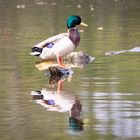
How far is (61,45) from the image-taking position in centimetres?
1057

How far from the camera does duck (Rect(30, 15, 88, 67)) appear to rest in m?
10.6

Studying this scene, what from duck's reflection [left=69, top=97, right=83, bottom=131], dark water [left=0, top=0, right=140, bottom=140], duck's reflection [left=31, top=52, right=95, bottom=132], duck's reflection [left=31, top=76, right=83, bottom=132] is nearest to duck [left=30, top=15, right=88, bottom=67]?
duck's reflection [left=31, top=52, right=95, bottom=132]

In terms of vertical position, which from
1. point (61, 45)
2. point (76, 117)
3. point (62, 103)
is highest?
point (61, 45)

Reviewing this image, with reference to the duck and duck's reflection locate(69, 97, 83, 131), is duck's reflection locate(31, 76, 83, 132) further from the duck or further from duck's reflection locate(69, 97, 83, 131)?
the duck

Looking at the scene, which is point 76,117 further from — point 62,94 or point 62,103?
point 62,94

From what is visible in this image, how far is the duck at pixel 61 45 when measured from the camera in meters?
10.6

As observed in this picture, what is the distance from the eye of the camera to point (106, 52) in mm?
12289

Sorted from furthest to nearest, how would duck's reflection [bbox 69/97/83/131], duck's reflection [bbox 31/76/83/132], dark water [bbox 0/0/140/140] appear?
duck's reflection [bbox 31/76/83/132]
duck's reflection [bbox 69/97/83/131]
dark water [bbox 0/0/140/140]

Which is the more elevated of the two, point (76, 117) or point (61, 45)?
point (61, 45)

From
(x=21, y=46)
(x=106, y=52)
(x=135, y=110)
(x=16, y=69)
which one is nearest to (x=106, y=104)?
(x=135, y=110)

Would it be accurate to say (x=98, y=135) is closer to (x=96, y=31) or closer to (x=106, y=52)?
(x=106, y=52)

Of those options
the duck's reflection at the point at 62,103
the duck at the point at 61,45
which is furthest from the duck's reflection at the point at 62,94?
the duck at the point at 61,45

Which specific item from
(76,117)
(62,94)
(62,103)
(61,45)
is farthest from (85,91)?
(61,45)

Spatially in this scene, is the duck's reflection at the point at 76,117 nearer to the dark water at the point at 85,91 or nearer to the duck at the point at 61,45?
the dark water at the point at 85,91
